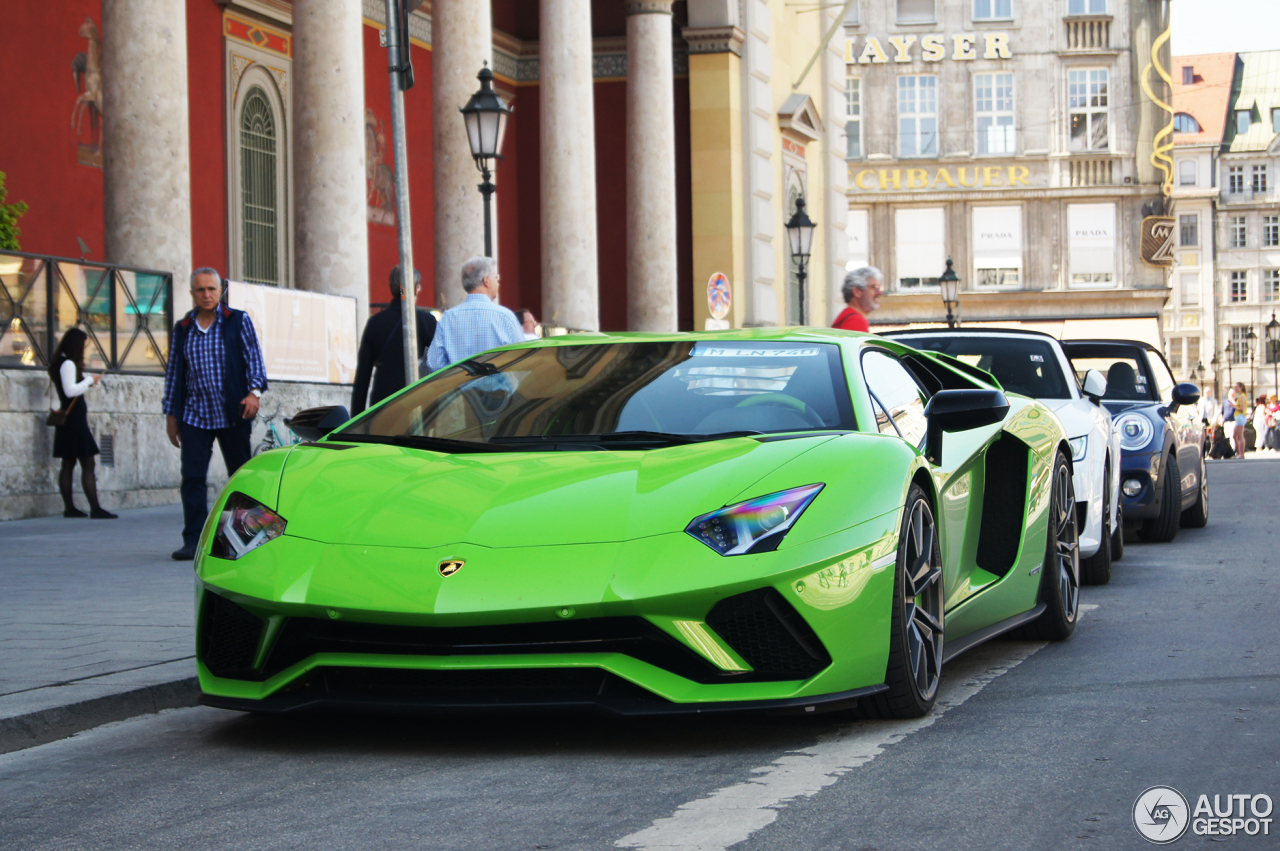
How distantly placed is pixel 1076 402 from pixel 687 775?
6500 millimetres

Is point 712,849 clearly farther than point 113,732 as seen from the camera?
No

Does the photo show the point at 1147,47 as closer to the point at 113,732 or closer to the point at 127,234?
the point at 127,234

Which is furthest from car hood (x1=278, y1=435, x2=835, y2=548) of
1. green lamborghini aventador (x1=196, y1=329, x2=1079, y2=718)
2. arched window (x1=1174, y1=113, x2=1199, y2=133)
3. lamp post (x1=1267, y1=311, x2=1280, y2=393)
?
arched window (x1=1174, y1=113, x2=1199, y2=133)

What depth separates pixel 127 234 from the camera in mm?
15570

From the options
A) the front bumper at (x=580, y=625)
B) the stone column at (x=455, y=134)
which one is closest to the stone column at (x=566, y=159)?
the stone column at (x=455, y=134)

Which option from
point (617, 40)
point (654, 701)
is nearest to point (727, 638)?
point (654, 701)

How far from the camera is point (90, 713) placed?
5531 millimetres

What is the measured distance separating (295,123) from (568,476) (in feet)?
46.9

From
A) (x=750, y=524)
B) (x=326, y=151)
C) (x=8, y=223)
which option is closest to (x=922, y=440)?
(x=750, y=524)

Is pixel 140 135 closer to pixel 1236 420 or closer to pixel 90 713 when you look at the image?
pixel 90 713

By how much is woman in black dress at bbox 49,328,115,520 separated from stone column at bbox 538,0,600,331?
1116 centimetres

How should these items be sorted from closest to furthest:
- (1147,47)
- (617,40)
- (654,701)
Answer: (654,701), (617,40), (1147,47)

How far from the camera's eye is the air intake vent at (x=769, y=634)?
4.59 meters

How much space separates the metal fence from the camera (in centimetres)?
1408
